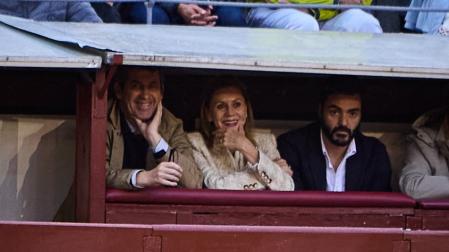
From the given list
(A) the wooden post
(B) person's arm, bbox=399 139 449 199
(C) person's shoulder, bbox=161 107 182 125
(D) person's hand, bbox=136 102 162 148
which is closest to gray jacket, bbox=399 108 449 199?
(B) person's arm, bbox=399 139 449 199

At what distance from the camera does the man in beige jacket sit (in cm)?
1005

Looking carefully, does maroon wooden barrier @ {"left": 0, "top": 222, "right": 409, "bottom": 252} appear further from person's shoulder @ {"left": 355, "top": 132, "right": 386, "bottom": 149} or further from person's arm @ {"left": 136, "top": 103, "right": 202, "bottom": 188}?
person's shoulder @ {"left": 355, "top": 132, "right": 386, "bottom": 149}

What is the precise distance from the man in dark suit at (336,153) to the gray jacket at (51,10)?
1.39 m

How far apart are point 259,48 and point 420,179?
1.16m

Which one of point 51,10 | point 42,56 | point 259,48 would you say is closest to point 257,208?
point 259,48

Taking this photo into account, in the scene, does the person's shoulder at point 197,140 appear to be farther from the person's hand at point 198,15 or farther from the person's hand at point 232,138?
the person's hand at point 198,15

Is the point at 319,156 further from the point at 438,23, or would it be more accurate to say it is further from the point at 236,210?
the point at 438,23

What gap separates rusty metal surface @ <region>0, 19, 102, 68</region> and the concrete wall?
114cm

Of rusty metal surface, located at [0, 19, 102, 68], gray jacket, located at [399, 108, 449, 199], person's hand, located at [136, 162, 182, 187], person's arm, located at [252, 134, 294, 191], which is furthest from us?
gray jacket, located at [399, 108, 449, 199]

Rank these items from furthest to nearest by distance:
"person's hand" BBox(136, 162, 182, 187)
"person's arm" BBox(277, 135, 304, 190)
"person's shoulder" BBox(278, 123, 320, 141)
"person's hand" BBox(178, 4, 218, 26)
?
1. "person's hand" BBox(178, 4, 218, 26)
2. "person's shoulder" BBox(278, 123, 320, 141)
3. "person's arm" BBox(277, 135, 304, 190)
4. "person's hand" BBox(136, 162, 182, 187)

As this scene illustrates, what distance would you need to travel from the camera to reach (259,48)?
10.2m

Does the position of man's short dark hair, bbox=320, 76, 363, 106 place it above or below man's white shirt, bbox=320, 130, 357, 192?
above

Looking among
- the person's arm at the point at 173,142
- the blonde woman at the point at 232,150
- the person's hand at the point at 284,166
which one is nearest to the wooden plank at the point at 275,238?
the person's arm at the point at 173,142

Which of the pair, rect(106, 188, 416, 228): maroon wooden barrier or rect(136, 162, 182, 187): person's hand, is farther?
rect(106, 188, 416, 228): maroon wooden barrier
